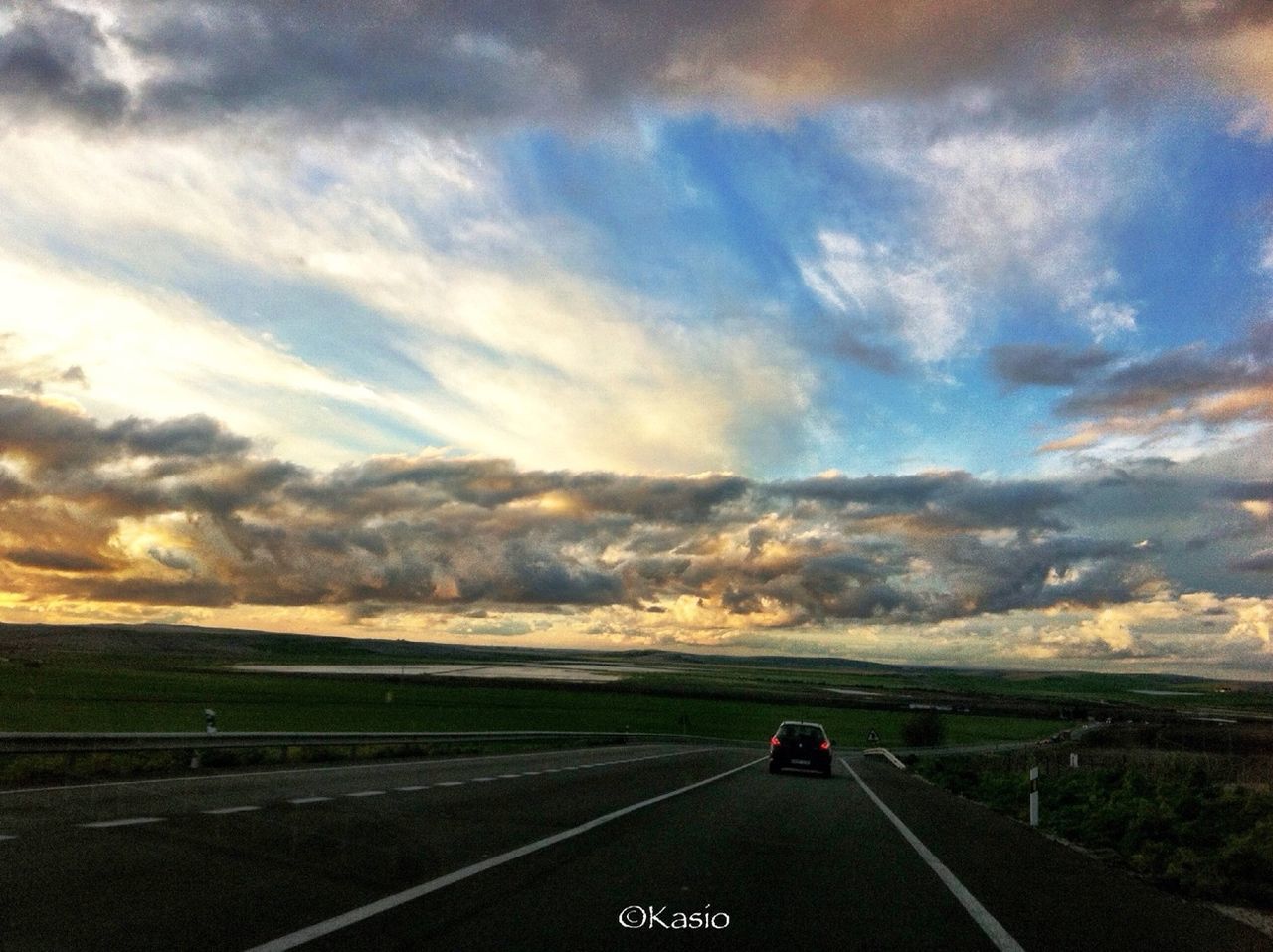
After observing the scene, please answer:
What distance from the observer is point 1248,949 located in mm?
8203

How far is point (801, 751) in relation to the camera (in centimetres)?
3067

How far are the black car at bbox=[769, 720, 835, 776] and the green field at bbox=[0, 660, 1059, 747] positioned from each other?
2458cm

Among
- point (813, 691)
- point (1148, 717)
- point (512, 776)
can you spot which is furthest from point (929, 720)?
point (512, 776)

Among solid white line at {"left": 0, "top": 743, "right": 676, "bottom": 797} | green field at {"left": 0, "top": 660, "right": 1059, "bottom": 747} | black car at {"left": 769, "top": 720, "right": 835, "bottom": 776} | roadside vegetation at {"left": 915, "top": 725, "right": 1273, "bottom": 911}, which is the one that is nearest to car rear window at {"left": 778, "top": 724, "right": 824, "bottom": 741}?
black car at {"left": 769, "top": 720, "right": 835, "bottom": 776}

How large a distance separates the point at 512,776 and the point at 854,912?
16.0m

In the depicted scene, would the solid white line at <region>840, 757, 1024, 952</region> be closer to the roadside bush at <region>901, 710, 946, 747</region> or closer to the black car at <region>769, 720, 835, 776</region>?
the black car at <region>769, 720, 835, 776</region>

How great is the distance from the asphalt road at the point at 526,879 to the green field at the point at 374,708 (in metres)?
28.2

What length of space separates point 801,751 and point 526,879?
876 inches

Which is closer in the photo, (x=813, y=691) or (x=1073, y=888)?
(x=1073, y=888)

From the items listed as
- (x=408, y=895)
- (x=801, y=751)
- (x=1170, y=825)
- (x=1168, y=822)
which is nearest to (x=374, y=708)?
(x=801, y=751)

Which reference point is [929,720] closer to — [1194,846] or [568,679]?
[568,679]

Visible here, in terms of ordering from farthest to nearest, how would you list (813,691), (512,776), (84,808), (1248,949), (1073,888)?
(813,691)
(512,776)
(84,808)
(1073,888)
(1248,949)

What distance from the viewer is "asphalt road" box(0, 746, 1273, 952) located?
7.40m

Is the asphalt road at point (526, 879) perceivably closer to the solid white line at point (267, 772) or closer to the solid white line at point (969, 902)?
the solid white line at point (969, 902)
